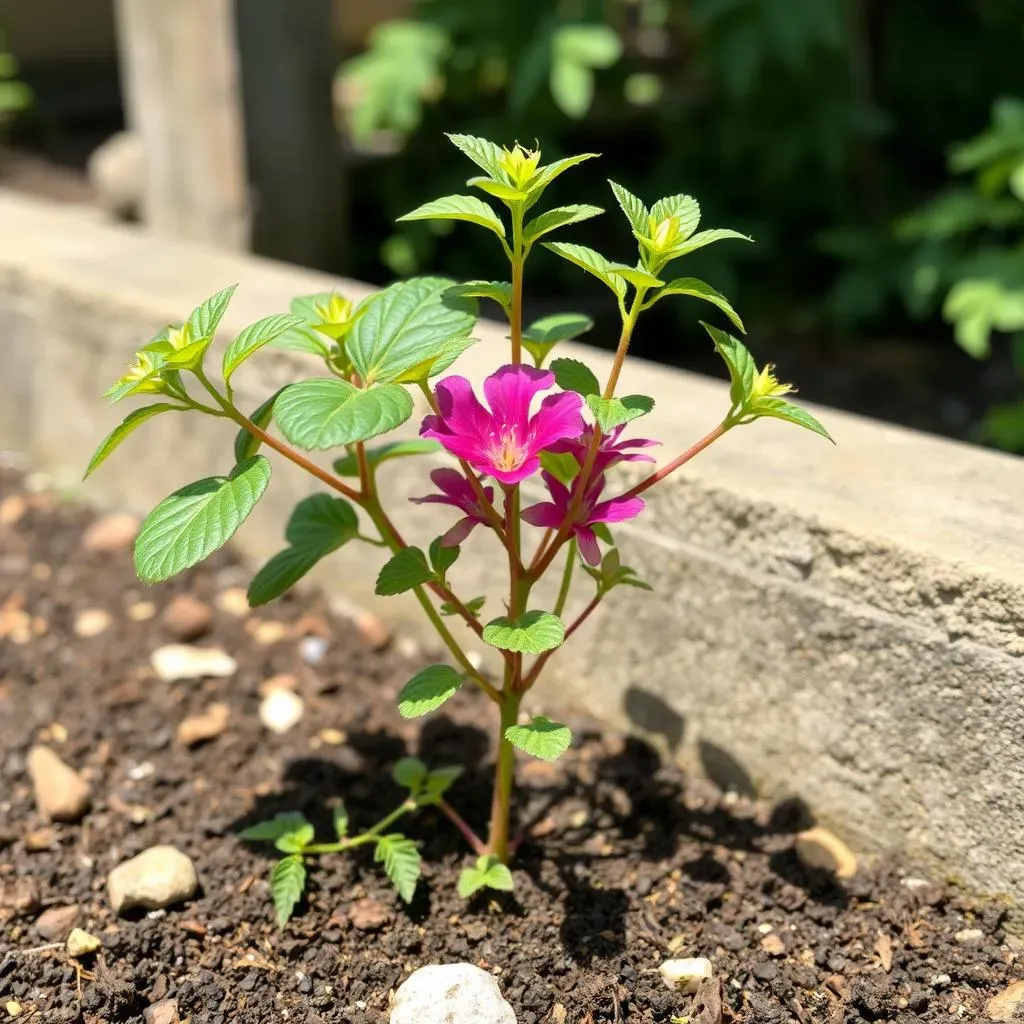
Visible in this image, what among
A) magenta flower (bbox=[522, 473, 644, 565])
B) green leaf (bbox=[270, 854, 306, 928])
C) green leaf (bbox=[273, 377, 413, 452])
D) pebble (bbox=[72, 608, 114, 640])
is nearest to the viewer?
green leaf (bbox=[273, 377, 413, 452])

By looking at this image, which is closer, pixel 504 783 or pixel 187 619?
pixel 504 783

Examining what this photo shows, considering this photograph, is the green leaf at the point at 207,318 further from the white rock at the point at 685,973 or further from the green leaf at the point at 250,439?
the white rock at the point at 685,973

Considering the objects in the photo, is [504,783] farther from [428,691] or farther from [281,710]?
[281,710]

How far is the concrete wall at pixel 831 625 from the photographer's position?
4.94 feet

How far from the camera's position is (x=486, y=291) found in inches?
50.4

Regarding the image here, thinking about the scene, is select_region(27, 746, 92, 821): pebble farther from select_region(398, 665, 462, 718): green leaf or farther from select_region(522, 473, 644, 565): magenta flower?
select_region(522, 473, 644, 565): magenta flower

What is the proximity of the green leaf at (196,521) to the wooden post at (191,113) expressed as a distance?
196 cm

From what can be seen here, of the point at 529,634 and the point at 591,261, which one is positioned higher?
the point at 591,261

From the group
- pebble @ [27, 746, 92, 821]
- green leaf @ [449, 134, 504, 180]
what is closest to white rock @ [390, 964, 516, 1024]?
pebble @ [27, 746, 92, 821]

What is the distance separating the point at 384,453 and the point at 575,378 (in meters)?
0.32

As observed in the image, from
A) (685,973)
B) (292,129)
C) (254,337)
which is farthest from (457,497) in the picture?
(292,129)

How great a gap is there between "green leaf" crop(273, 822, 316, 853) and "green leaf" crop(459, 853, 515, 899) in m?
0.21

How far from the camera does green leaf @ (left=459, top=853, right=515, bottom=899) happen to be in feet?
5.00

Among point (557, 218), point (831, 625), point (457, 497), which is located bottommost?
point (831, 625)
